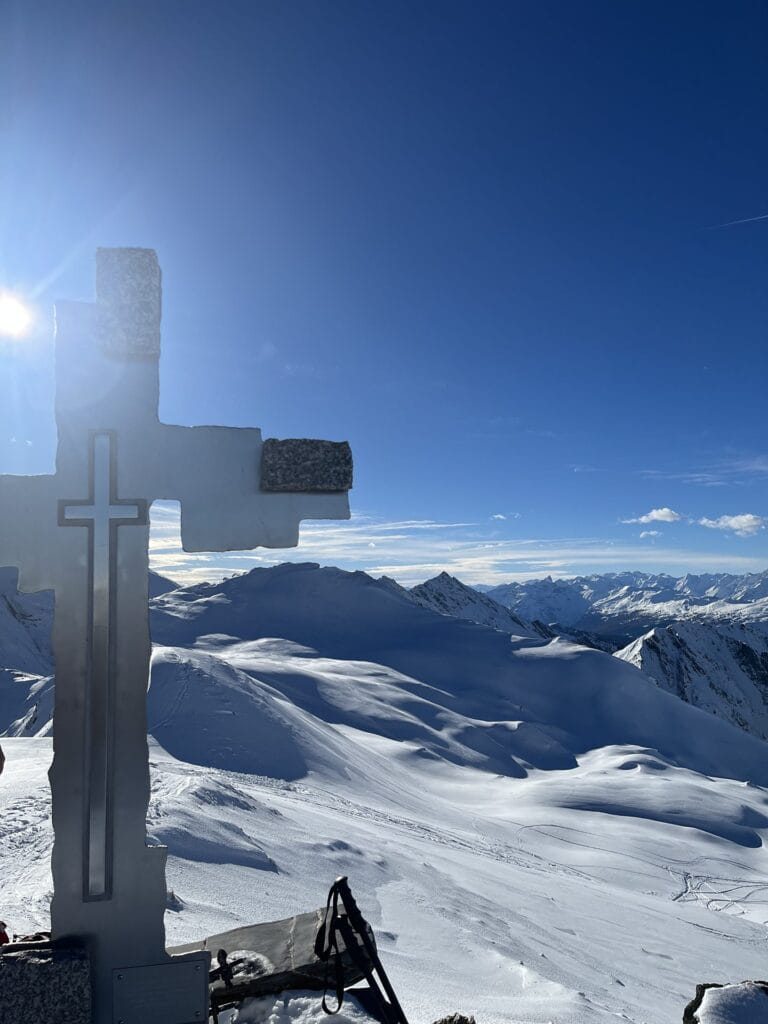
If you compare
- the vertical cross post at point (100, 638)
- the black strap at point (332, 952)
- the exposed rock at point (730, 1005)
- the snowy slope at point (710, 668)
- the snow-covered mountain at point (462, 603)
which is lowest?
the snowy slope at point (710, 668)

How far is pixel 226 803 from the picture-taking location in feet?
47.8

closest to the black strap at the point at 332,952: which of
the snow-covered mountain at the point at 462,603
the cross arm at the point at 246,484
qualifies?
the cross arm at the point at 246,484

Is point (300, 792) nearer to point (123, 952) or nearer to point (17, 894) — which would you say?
point (17, 894)

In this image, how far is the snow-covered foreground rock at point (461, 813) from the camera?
30.0 feet

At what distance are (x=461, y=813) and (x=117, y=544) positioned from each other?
26.2 meters

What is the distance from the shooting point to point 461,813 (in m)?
27.8

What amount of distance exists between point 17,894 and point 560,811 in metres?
28.3

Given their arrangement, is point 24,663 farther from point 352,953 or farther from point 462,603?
point 352,953

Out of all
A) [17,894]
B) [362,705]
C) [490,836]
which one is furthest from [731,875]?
[17,894]

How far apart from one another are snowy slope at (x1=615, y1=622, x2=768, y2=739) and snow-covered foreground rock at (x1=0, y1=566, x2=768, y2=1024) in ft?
288

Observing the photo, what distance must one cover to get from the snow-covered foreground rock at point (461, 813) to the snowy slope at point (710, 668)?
288 feet

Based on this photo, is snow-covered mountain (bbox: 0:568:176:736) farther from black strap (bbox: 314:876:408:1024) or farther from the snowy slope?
the snowy slope

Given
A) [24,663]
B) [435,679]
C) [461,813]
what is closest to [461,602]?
[24,663]

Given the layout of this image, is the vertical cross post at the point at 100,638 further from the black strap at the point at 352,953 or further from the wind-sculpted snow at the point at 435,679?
the wind-sculpted snow at the point at 435,679
